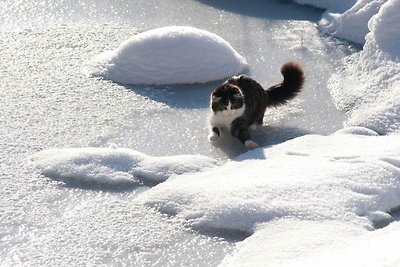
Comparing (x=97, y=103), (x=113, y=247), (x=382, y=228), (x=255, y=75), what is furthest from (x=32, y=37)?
(x=382, y=228)

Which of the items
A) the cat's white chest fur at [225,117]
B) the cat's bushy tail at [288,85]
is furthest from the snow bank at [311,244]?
the cat's bushy tail at [288,85]

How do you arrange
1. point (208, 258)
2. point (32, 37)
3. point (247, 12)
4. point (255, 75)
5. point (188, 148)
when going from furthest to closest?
point (247, 12)
point (32, 37)
point (255, 75)
point (188, 148)
point (208, 258)

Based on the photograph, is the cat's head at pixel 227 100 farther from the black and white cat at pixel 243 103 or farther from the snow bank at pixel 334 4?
the snow bank at pixel 334 4

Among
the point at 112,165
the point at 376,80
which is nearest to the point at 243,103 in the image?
the point at 112,165

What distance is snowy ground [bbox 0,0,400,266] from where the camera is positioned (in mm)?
3266

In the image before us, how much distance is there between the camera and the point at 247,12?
19.6 feet

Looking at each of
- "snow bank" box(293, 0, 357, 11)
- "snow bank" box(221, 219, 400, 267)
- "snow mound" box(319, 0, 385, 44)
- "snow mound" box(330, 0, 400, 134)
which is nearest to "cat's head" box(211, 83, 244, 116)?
"snow mound" box(330, 0, 400, 134)

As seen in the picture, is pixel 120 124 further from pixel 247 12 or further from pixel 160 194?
pixel 247 12

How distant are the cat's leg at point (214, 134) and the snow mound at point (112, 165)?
239mm

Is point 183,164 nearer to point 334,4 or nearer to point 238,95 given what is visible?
point 238,95

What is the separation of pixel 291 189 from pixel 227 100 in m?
0.81

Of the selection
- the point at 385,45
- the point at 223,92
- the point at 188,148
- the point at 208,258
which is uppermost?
the point at 385,45

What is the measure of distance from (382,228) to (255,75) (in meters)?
1.85

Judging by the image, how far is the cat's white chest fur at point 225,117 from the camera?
13.8 ft
